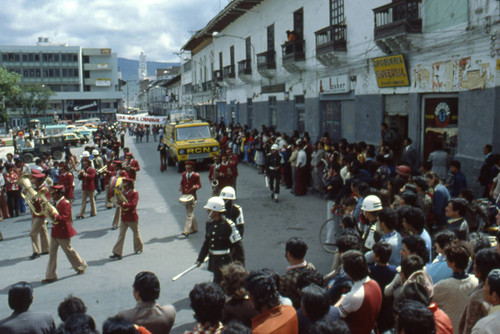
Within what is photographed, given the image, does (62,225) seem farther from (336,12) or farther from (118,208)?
(336,12)

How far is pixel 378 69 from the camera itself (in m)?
14.8

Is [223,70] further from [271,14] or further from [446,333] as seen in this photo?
[446,333]

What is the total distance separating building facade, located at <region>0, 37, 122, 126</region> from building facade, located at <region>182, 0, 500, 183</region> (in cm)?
6580

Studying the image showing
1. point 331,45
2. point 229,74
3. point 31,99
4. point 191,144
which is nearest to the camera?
point 331,45

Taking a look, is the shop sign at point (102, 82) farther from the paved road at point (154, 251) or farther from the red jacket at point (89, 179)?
the red jacket at point (89, 179)

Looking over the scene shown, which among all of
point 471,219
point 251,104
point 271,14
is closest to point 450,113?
point 471,219

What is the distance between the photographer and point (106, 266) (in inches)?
353

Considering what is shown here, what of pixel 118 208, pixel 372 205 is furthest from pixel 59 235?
pixel 372 205

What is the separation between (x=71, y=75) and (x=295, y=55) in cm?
7685

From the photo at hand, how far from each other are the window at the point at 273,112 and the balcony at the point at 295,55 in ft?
13.1

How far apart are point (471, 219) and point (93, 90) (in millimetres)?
92346

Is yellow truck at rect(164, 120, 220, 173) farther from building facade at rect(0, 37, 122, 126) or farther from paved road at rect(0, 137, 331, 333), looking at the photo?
building facade at rect(0, 37, 122, 126)

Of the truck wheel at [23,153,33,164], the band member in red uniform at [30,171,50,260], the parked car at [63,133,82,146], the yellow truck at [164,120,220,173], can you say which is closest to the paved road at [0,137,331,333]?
the band member in red uniform at [30,171,50,260]

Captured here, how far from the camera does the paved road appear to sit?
293 inches
